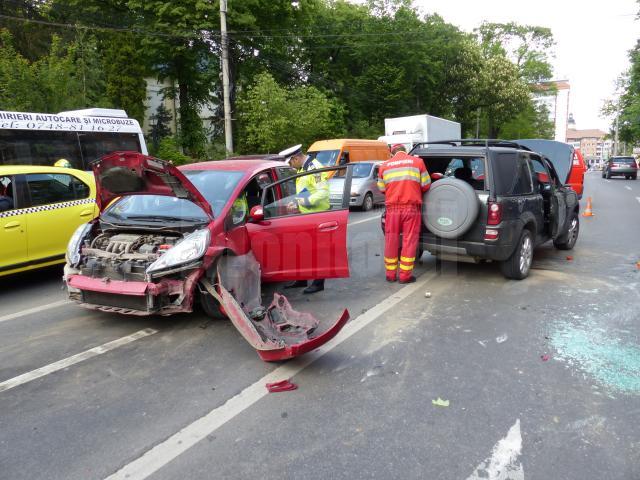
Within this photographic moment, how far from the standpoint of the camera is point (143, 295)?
173 inches

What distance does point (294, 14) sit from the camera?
25.6 meters

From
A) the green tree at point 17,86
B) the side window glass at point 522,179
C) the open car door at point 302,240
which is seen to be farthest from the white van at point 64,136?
the side window glass at point 522,179

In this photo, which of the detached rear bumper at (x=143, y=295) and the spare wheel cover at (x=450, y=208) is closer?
the detached rear bumper at (x=143, y=295)

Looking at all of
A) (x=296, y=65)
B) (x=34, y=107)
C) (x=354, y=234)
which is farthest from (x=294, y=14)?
(x=354, y=234)

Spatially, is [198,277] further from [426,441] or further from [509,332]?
[509,332]

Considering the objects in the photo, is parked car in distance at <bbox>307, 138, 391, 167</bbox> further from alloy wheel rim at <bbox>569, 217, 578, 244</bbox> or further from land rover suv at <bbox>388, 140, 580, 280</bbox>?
land rover suv at <bbox>388, 140, 580, 280</bbox>

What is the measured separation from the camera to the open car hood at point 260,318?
152 inches

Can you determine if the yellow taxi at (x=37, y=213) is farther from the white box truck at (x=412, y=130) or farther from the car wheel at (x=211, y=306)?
the white box truck at (x=412, y=130)

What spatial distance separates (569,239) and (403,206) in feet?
13.0

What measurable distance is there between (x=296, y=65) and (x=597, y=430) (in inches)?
1318

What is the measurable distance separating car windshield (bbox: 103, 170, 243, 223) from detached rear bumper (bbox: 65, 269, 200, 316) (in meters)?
0.75

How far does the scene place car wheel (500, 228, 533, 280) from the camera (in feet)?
21.2

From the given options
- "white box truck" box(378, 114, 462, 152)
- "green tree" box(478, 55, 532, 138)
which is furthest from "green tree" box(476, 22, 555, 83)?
"white box truck" box(378, 114, 462, 152)

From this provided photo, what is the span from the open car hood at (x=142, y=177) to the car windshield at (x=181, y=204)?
10.7 inches
